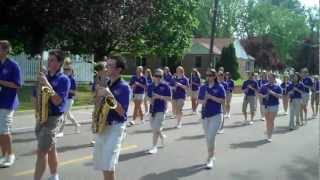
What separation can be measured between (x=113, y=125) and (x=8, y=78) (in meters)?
2.87

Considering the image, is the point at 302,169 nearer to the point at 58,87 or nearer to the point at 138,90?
the point at 58,87

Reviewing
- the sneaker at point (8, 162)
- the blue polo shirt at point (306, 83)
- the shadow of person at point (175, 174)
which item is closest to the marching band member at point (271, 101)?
the blue polo shirt at point (306, 83)

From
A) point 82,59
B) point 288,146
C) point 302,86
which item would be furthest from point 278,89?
point 82,59

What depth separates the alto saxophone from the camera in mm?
7188

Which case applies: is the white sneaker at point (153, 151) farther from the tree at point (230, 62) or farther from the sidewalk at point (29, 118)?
the tree at point (230, 62)

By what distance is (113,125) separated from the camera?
7445 millimetres

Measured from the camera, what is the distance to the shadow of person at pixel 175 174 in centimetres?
990

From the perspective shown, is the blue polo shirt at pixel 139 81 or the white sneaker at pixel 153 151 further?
the blue polo shirt at pixel 139 81

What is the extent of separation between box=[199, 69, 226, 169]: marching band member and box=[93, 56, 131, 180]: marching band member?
3.89 metres

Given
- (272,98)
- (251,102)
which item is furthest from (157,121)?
(251,102)

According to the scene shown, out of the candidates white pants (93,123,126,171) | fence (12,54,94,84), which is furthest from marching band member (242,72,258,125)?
fence (12,54,94,84)

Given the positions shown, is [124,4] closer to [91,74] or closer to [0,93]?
[91,74]

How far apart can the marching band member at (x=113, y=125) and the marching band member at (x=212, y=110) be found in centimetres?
389

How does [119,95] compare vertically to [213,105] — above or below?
above
